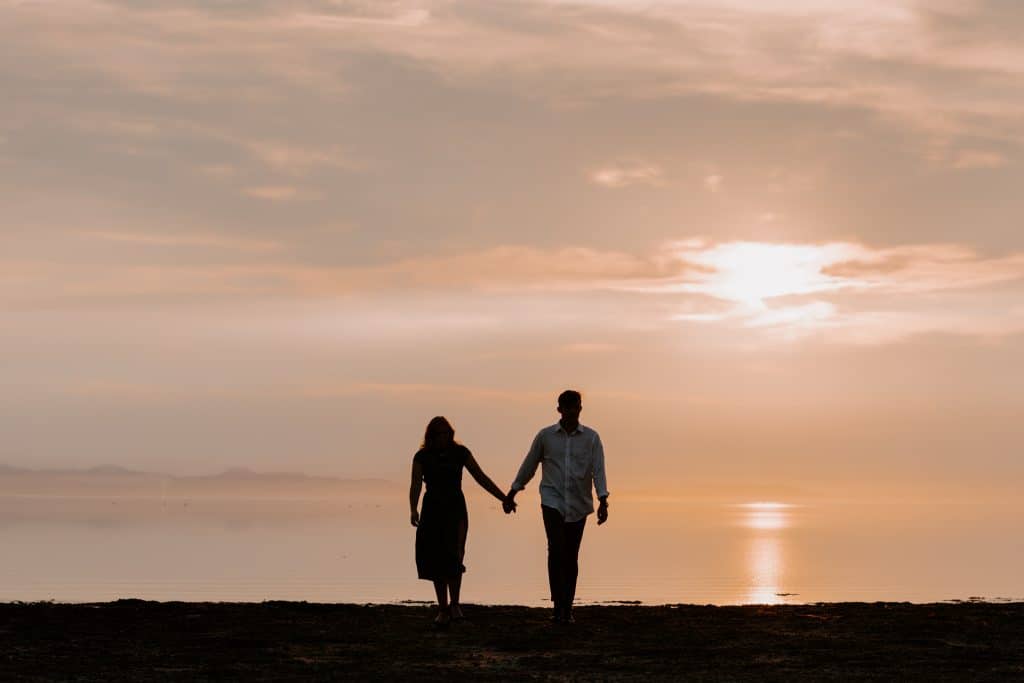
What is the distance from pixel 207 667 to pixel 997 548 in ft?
242

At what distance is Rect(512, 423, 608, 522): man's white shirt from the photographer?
56.2 ft

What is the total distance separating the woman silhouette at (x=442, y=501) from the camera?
1736 centimetres

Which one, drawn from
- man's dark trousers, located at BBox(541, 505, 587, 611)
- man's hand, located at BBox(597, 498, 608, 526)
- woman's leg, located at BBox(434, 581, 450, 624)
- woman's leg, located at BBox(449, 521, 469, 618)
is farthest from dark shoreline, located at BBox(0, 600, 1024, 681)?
man's hand, located at BBox(597, 498, 608, 526)

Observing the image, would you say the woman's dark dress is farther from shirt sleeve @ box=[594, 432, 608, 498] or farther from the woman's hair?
shirt sleeve @ box=[594, 432, 608, 498]

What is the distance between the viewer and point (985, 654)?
1429 cm

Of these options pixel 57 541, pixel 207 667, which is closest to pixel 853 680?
pixel 207 667

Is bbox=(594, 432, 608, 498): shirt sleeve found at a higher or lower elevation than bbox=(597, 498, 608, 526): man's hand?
higher

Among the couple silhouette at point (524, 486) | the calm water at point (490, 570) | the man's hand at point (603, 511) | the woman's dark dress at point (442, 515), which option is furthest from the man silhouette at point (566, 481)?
the calm water at point (490, 570)

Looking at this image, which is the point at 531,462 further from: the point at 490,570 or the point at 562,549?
the point at 490,570

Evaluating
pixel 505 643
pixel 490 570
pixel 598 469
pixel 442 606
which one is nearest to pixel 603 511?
pixel 598 469

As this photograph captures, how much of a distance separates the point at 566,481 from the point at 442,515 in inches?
63.6

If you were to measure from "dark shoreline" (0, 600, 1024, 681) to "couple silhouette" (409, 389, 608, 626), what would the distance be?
2.23 ft

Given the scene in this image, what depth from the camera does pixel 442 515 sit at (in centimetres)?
1747

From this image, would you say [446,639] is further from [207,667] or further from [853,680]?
[853,680]
